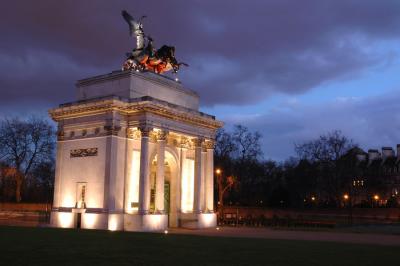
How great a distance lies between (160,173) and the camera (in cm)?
4322

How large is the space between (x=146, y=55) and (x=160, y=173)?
37.1 feet

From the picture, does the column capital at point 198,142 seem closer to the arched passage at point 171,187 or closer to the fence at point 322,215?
the arched passage at point 171,187

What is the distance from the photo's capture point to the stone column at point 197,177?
47656mm

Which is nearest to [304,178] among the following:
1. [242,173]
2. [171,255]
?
[242,173]

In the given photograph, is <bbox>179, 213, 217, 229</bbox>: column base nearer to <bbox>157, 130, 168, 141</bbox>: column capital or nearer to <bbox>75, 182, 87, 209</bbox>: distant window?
<bbox>157, 130, 168, 141</bbox>: column capital

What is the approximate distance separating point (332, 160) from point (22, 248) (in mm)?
70955

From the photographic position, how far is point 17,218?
55031 mm

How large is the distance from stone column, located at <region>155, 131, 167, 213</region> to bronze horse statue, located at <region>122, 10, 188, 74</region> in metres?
7.16

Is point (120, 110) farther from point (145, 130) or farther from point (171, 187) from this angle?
point (171, 187)

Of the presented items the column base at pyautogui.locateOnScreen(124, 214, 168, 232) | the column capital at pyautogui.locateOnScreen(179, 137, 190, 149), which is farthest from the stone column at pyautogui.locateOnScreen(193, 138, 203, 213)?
the column base at pyautogui.locateOnScreen(124, 214, 168, 232)

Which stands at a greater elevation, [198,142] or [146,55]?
[146,55]

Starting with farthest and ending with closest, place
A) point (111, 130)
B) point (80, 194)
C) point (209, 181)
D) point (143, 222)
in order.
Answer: point (209, 181) → point (80, 194) → point (111, 130) → point (143, 222)

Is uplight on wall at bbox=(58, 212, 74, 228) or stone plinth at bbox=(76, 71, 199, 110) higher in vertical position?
stone plinth at bbox=(76, 71, 199, 110)

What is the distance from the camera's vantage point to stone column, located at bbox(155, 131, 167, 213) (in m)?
42.8
